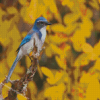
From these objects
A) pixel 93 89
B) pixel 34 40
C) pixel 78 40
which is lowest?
pixel 93 89

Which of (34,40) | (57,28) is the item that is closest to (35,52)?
(34,40)

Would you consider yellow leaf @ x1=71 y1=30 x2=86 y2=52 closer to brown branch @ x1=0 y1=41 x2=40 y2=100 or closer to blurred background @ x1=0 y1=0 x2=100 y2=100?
blurred background @ x1=0 y1=0 x2=100 y2=100

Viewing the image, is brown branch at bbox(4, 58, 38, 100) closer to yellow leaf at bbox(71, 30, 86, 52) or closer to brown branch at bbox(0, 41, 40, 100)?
brown branch at bbox(0, 41, 40, 100)

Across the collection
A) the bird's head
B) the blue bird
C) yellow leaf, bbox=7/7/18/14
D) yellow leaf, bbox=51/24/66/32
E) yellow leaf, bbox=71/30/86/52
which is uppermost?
yellow leaf, bbox=7/7/18/14

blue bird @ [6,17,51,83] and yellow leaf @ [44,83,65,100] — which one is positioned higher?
blue bird @ [6,17,51,83]

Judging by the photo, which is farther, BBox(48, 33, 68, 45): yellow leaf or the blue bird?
BBox(48, 33, 68, 45): yellow leaf

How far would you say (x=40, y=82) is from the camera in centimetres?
117

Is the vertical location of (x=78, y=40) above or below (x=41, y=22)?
below

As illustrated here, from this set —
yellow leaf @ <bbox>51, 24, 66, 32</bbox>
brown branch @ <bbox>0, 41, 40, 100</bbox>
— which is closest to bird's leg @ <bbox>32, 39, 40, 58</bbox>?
brown branch @ <bbox>0, 41, 40, 100</bbox>

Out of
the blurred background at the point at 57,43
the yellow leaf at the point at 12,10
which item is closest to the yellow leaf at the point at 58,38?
the blurred background at the point at 57,43

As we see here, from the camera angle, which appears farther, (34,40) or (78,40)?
(78,40)

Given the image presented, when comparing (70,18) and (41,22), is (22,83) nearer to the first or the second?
(41,22)

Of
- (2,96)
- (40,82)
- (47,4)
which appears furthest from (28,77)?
(40,82)

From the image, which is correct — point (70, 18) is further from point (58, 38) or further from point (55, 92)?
point (55, 92)
